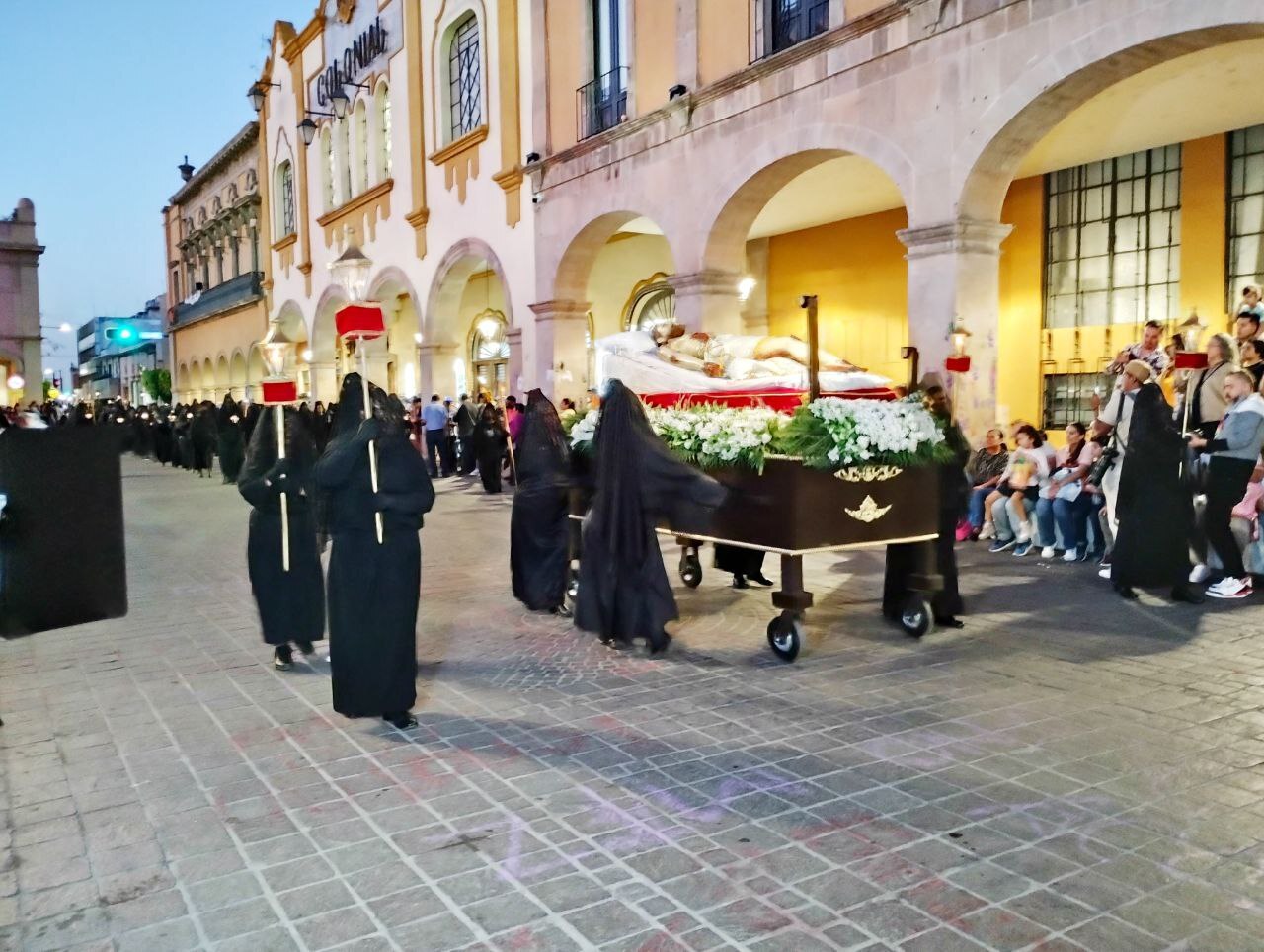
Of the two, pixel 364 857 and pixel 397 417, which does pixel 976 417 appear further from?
pixel 364 857

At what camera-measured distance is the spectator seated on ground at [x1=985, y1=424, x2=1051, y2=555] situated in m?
10.4

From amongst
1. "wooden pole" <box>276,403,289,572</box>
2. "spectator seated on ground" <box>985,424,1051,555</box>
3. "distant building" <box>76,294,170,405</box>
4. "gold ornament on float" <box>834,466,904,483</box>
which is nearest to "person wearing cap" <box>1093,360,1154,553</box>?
"spectator seated on ground" <box>985,424,1051,555</box>

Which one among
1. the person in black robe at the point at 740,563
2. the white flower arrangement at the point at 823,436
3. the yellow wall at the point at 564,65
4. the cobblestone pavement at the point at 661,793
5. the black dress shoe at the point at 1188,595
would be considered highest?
the yellow wall at the point at 564,65

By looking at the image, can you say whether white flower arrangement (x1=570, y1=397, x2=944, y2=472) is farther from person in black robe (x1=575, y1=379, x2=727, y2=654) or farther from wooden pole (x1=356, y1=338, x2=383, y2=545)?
wooden pole (x1=356, y1=338, x2=383, y2=545)

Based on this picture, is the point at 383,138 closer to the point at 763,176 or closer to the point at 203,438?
the point at 203,438

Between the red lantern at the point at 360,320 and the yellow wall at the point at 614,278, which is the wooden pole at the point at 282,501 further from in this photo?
the yellow wall at the point at 614,278

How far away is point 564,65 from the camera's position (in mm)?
18141

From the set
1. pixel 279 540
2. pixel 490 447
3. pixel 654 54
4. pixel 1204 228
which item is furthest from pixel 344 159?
pixel 279 540

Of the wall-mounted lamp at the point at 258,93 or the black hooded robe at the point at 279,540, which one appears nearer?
the black hooded robe at the point at 279,540

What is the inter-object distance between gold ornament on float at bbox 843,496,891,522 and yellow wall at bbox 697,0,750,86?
372 inches

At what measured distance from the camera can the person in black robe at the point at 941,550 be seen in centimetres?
693

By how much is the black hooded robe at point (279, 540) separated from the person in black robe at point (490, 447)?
11223 millimetres

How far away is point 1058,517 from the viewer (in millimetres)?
9977

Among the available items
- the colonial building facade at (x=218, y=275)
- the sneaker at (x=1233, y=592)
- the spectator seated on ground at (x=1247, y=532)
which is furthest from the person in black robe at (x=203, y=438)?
the sneaker at (x=1233, y=592)
